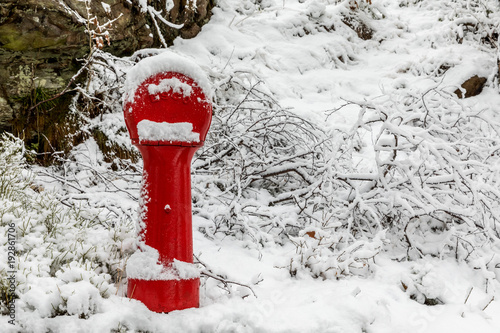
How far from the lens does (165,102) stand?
1674 mm

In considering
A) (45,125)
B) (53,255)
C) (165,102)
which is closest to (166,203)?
(165,102)

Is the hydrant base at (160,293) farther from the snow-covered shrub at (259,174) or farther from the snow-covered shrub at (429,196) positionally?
the snow-covered shrub at (429,196)

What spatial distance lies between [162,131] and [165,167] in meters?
0.17

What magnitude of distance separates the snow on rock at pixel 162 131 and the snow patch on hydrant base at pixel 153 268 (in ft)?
1.54

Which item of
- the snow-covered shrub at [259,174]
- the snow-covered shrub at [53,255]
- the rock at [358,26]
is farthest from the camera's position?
the rock at [358,26]

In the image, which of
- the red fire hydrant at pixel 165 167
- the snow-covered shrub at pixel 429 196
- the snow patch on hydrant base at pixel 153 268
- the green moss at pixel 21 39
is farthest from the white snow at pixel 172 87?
the green moss at pixel 21 39

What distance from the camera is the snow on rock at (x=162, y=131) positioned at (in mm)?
1654

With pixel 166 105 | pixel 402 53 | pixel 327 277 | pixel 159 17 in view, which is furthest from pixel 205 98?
pixel 402 53

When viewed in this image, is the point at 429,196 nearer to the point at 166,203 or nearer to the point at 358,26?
the point at 166,203

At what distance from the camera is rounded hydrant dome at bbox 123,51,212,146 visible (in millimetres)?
1664

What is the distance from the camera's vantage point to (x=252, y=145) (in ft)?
11.1

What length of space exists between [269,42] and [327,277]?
4.66m

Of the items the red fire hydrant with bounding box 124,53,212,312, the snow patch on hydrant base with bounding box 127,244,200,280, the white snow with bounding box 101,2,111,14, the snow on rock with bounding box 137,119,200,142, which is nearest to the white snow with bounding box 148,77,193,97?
the red fire hydrant with bounding box 124,53,212,312

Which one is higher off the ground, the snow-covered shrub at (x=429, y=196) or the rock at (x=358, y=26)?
the rock at (x=358, y=26)
